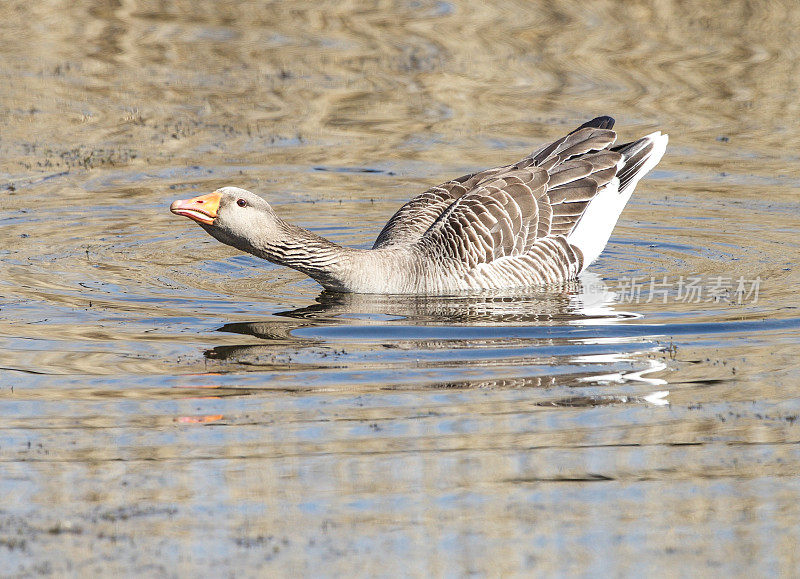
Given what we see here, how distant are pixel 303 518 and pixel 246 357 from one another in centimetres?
289

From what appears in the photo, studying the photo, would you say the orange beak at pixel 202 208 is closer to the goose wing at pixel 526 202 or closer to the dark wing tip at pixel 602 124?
the goose wing at pixel 526 202

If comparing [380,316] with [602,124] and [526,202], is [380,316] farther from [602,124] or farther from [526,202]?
[602,124]

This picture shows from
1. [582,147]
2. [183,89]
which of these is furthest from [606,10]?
[582,147]

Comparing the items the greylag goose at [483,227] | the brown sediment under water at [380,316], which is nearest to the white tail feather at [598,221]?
the greylag goose at [483,227]

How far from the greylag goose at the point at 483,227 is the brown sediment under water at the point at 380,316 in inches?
11.6

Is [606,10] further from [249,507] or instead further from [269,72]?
[249,507]

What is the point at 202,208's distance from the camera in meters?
9.78

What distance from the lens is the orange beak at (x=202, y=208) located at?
9.70 meters

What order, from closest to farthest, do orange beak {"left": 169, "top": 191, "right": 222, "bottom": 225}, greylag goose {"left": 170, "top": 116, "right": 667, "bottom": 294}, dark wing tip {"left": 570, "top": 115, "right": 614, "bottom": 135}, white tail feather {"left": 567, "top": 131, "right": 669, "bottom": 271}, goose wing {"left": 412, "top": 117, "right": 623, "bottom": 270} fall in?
orange beak {"left": 169, "top": 191, "right": 222, "bottom": 225} → greylag goose {"left": 170, "top": 116, "right": 667, "bottom": 294} → goose wing {"left": 412, "top": 117, "right": 623, "bottom": 270} → white tail feather {"left": 567, "top": 131, "right": 669, "bottom": 271} → dark wing tip {"left": 570, "top": 115, "right": 614, "bottom": 135}

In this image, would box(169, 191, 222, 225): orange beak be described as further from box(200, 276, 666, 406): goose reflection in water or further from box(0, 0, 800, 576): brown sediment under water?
box(200, 276, 666, 406): goose reflection in water

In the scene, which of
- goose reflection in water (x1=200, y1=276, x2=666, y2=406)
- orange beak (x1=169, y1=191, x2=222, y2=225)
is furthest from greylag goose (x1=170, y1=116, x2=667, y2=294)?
goose reflection in water (x1=200, y1=276, x2=666, y2=406)

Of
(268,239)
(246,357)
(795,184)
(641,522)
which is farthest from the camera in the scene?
(795,184)

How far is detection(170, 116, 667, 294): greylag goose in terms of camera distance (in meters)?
10.2

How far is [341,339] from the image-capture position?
9.30 m
